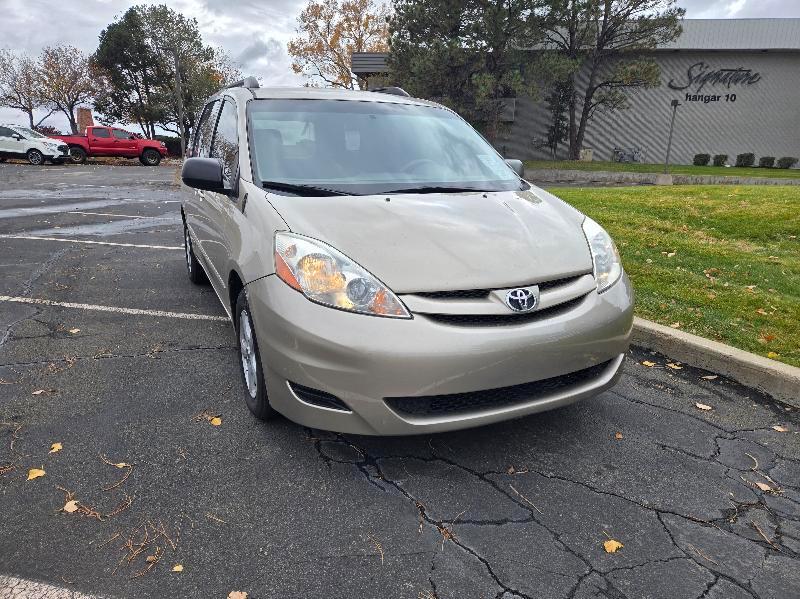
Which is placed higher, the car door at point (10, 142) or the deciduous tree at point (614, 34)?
the deciduous tree at point (614, 34)

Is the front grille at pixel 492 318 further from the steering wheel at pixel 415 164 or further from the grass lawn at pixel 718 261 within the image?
the grass lawn at pixel 718 261

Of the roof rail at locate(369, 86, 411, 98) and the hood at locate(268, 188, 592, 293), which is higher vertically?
the roof rail at locate(369, 86, 411, 98)

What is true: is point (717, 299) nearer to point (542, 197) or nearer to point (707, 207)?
point (542, 197)

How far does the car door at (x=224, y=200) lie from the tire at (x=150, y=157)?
29263mm

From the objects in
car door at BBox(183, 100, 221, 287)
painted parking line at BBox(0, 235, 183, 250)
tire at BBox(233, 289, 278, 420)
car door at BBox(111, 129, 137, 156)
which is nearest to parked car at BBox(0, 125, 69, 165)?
car door at BBox(111, 129, 137, 156)

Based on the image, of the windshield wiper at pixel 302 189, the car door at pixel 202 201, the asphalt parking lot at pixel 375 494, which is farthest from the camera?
the car door at pixel 202 201

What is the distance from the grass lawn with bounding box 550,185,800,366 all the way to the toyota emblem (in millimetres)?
2392

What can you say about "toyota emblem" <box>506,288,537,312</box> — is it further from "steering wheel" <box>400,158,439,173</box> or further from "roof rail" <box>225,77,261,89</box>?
"roof rail" <box>225,77,261,89</box>

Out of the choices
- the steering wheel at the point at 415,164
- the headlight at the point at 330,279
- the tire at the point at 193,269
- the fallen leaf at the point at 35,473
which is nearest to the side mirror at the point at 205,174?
the headlight at the point at 330,279

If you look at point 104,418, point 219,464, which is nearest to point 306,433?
point 219,464

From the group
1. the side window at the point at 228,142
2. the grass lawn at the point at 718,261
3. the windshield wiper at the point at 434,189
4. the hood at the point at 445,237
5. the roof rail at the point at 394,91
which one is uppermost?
the roof rail at the point at 394,91

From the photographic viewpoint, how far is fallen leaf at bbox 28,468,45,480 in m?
2.61

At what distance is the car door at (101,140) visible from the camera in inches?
1174

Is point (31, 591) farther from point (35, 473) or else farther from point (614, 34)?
point (614, 34)
